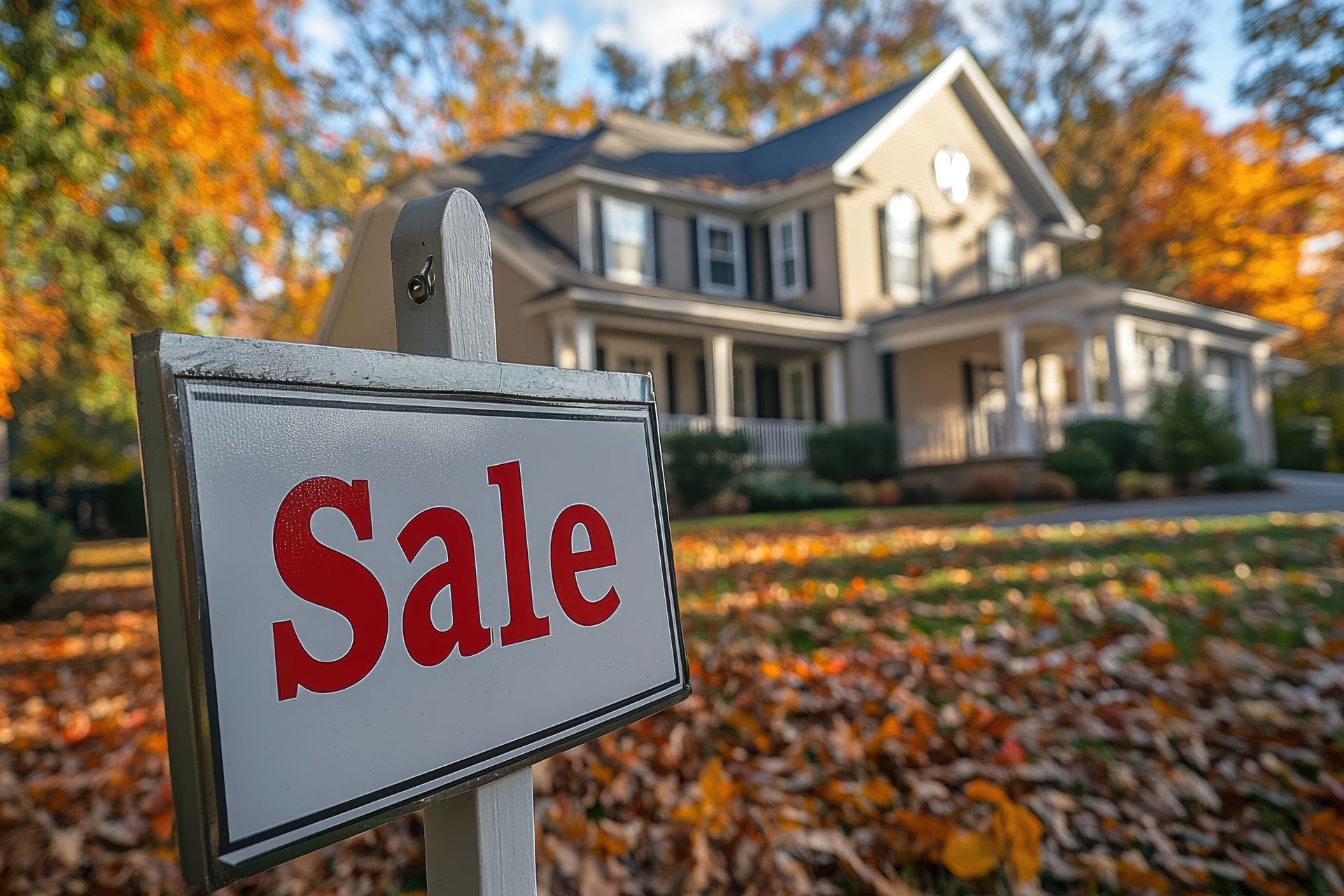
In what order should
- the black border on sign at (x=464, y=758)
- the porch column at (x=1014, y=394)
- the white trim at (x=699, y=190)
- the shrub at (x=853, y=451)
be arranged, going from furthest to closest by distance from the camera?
the shrub at (x=853, y=451)
the porch column at (x=1014, y=394)
the white trim at (x=699, y=190)
the black border on sign at (x=464, y=758)

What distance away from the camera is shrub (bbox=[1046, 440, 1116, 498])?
45.1 ft

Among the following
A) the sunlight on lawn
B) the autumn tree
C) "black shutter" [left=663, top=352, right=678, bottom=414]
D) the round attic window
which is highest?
the autumn tree

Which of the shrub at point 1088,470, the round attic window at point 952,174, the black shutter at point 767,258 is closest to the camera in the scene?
the shrub at point 1088,470

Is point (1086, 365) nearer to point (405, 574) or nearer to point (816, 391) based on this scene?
point (816, 391)

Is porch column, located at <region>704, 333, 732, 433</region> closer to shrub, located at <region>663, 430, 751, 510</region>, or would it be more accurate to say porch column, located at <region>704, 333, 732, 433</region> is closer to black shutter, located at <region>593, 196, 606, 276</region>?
shrub, located at <region>663, 430, 751, 510</region>

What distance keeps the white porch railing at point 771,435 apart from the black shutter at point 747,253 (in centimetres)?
265

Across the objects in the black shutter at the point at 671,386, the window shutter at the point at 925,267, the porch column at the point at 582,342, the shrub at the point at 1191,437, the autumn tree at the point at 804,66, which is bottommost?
the shrub at the point at 1191,437

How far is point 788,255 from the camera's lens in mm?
18062

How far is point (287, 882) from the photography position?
2.47 meters

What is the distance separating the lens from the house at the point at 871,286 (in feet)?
50.0

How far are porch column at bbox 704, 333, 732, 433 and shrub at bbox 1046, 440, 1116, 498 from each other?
5212 millimetres

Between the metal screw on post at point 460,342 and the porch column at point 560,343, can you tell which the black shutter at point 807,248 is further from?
the metal screw on post at point 460,342

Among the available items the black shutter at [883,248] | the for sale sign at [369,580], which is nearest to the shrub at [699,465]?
the black shutter at [883,248]

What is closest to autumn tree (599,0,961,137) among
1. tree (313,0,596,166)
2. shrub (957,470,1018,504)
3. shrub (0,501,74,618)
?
tree (313,0,596,166)
